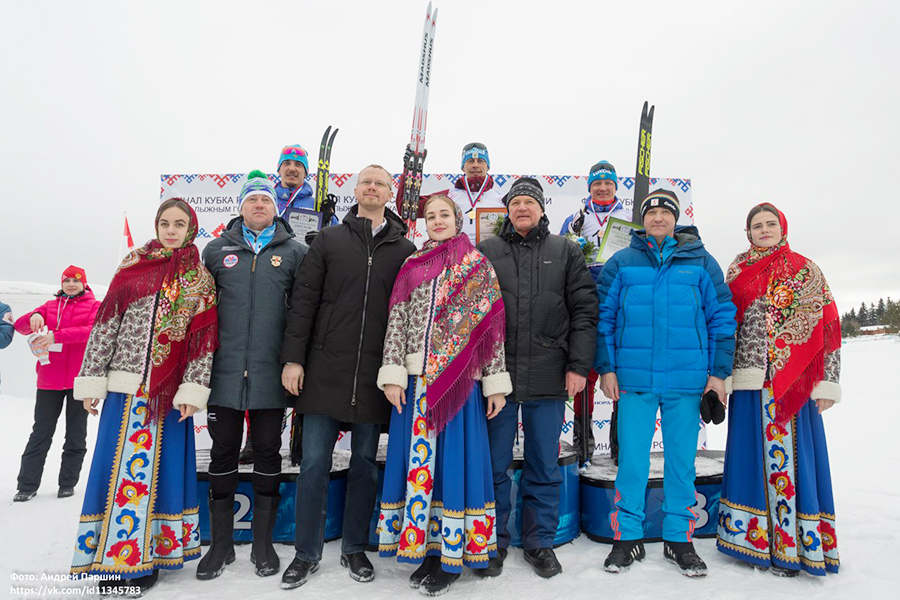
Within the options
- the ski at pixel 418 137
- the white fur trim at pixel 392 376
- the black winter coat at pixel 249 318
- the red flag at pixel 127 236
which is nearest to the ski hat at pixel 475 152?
the ski at pixel 418 137

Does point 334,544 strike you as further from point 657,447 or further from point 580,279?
point 657,447

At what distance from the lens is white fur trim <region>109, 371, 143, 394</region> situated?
2.31 m

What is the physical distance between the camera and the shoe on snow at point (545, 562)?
2.51 m

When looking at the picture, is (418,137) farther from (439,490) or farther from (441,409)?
(439,490)

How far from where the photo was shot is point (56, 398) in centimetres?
432

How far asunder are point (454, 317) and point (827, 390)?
201cm

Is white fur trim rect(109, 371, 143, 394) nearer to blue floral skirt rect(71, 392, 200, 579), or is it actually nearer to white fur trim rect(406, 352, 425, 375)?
blue floral skirt rect(71, 392, 200, 579)

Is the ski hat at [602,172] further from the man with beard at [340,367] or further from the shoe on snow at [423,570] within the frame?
the shoe on snow at [423,570]

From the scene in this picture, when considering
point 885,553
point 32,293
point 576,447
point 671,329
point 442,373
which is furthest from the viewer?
point 32,293

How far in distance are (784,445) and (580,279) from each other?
138 centimetres

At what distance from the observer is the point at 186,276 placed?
2.47m

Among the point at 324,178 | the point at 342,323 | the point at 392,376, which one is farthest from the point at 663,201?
the point at 324,178

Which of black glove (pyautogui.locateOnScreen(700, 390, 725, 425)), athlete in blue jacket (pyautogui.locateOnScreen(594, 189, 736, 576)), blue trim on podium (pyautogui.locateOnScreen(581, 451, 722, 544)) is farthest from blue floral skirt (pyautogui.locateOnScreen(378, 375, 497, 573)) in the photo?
black glove (pyautogui.locateOnScreen(700, 390, 725, 425))

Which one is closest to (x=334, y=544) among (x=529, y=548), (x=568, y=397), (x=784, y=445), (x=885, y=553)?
(x=529, y=548)
